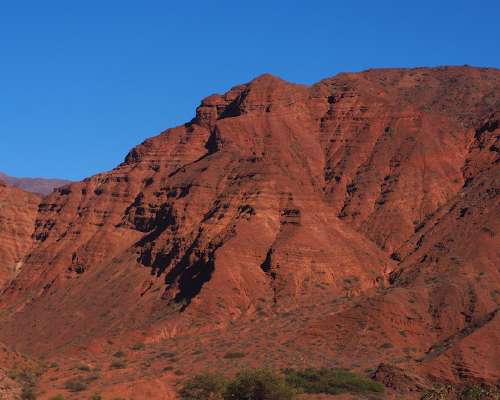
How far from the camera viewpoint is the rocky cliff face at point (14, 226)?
4304 inches

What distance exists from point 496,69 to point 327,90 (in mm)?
34635

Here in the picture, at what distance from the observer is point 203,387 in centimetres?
5794

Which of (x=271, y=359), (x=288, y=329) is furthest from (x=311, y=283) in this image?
(x=271, y=359)

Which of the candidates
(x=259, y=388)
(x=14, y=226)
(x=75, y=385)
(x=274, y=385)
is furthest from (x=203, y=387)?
(x=14, y=226)

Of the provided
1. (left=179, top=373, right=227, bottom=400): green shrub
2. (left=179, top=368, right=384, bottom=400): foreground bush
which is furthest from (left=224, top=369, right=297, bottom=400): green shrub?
(left=179, top=373, right=227, bottom=400): green shrub

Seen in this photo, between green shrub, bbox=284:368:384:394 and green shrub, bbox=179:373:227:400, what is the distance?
4.70 metres

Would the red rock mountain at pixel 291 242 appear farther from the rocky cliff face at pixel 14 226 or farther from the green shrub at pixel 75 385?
the green shrub at pixel 75 385

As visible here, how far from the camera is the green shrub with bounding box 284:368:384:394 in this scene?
6153 cm

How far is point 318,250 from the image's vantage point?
3408 inches

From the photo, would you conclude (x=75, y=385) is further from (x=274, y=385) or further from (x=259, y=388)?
(x=274, y=385)

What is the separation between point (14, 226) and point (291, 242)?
4002 centimetres

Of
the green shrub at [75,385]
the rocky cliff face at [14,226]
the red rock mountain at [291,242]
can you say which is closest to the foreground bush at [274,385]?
the red rock mountain at [291,242]

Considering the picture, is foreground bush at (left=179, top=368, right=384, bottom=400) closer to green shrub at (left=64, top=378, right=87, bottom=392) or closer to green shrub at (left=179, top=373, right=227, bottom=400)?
green shrub at (left=179, top=373, right=227, bottom=400)

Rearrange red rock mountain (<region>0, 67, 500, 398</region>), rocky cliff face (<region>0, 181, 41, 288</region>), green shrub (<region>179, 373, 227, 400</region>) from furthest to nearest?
rocky cliff face (<region>0, 181, 41, 288</region>), red rock mountain (<region>0, 67, 500, 398</region>), green shrub (<region>179, 373, 227, 400</region>)
